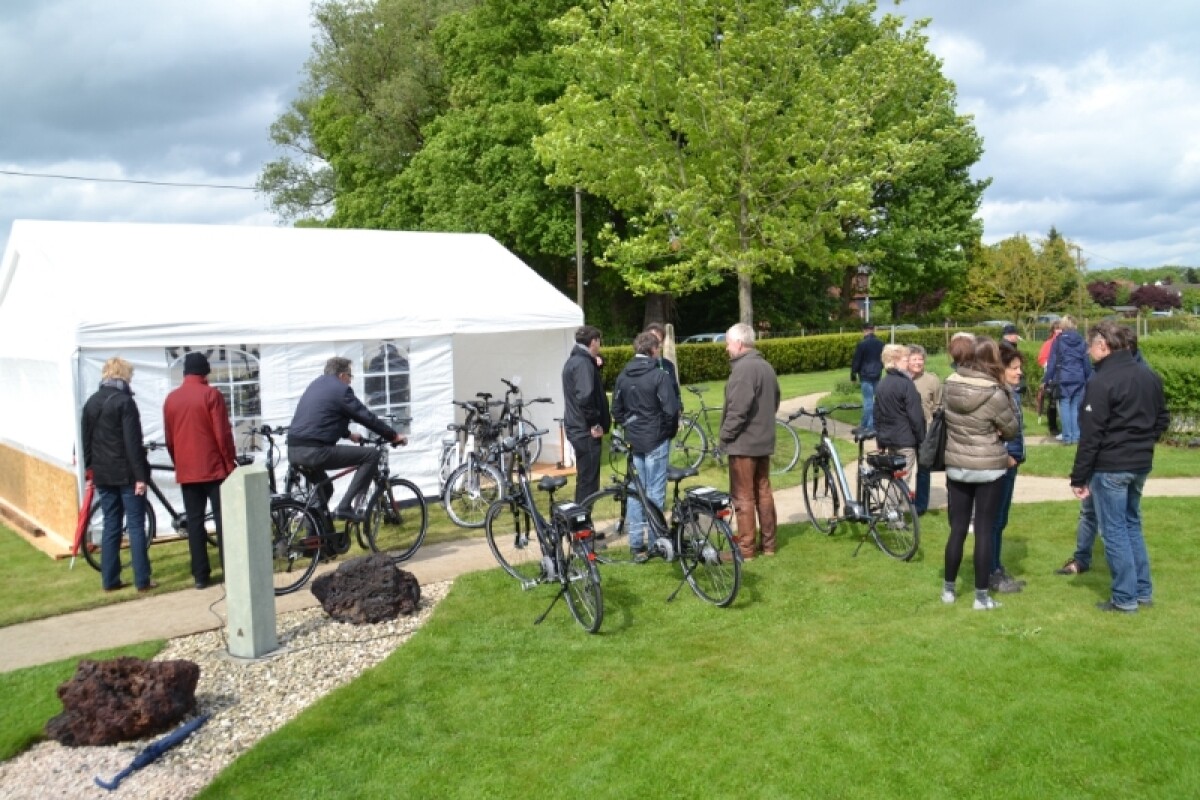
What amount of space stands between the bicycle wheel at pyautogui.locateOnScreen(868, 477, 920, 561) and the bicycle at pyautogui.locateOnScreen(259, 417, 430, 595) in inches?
151

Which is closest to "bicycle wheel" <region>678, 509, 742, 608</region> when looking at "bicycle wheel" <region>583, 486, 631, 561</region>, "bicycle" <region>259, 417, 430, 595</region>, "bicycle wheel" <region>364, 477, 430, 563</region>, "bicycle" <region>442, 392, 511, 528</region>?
"bicycle wheel" <region>583, 486, 631, 561</region>

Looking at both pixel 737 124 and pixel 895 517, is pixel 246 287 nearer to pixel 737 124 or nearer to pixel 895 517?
pixel 895 517

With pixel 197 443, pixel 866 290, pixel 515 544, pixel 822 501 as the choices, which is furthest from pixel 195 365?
pixel 866 290

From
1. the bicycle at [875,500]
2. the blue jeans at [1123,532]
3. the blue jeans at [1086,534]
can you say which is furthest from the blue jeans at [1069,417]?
the blue jeans at [1123,532]

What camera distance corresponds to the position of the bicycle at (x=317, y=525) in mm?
7465

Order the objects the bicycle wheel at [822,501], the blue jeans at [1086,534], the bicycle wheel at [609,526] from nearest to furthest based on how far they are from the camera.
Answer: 1. the blue jeans at [1086,534]
2. the bicycle wheel at [609,526]
3. the bicycle wheel at [822,501]

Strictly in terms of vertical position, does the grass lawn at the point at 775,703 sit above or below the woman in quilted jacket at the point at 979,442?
below

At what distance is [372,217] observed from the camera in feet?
111

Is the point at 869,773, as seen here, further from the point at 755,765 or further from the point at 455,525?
the point at 455,525

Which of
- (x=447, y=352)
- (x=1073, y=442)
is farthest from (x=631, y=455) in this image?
(x=1073, y=442)

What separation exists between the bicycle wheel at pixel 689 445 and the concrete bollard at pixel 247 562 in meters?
6.87

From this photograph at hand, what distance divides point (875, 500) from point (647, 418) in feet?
6.82

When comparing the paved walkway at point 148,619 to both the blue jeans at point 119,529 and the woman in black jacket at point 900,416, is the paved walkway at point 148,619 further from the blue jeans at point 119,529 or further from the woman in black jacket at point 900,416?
the woman in black jacket at point 900,416

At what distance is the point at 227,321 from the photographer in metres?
9.42
